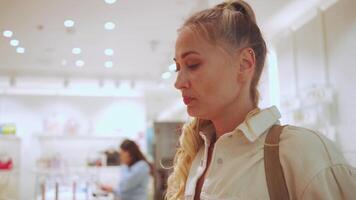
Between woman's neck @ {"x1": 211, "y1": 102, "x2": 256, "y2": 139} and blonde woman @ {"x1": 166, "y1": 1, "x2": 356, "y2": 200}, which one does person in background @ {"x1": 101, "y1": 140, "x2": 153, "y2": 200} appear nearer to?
blonde woman @ {"x1": 166, "y1": 1, "x2": 356, "y2": 200}

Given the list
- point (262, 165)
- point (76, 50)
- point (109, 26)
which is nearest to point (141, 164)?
point (109, 26)

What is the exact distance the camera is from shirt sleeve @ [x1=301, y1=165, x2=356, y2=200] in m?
0.64

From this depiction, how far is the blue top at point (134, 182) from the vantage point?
405 cm

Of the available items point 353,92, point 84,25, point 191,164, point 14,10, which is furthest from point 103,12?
point 191,164

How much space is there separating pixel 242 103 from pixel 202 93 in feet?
0.33

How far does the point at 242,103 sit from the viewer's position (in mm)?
825

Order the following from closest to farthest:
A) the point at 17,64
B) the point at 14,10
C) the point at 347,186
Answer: the point at 347,186, the point at 14,10, the point at 17,64

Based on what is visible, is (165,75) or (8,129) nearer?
(8,129)

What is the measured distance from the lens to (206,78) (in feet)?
2.57

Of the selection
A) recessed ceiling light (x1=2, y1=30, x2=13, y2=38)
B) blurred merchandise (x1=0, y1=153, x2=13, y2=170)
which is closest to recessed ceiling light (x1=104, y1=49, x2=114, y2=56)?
recessed ceiling light (x1=2, y1=30, x2=13, y2=38)

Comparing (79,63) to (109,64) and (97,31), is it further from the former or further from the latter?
(97,31)

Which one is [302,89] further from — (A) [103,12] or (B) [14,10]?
(B) [14,10]

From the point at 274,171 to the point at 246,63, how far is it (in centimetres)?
26

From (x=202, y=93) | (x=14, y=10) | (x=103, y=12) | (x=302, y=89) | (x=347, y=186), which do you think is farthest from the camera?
(x=302, y=89)
